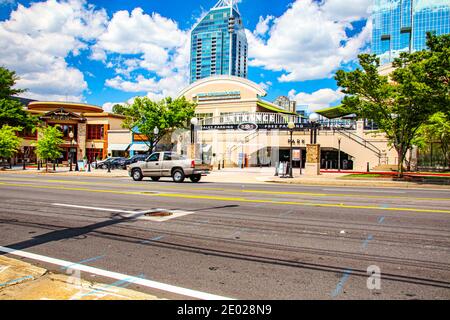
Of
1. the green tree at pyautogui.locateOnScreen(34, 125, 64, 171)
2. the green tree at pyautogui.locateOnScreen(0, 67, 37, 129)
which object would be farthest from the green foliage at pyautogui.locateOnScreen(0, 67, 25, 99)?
the green tree at pyautogui.locateOnScreen(34, 125, 64, 171)

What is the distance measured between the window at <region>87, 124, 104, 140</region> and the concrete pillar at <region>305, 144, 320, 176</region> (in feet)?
139

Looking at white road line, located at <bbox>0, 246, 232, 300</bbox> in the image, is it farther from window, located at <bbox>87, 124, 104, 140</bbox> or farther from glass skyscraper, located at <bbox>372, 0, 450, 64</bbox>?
glass skyscraper, located at <bbox>372, 0, 450, 64</bbox>

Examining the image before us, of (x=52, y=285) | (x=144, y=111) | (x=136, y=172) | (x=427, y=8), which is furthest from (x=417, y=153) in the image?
Result: (x=427, y=8)

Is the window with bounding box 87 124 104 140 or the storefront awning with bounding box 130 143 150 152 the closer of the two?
the storefront awning with bounding box 130 143 150 152

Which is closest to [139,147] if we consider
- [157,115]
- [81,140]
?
[157,115]

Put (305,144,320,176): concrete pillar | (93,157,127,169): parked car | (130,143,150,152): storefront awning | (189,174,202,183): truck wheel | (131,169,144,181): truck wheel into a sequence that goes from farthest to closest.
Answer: (130,143,150,152): storefront awning → (93,157,127,169): parked car → (305,144,320,176): concrete pillar → (131,169,144,181): truck wheel → (189,174,202,183): truck wheel

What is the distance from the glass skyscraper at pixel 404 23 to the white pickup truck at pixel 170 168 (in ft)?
480

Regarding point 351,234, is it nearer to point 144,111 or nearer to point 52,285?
point 52,285

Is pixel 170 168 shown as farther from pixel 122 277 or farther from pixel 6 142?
pixel 6 142

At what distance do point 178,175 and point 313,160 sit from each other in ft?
37.8

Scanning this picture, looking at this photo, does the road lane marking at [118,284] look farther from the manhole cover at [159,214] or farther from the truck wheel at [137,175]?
the truck wheel at [137,175]

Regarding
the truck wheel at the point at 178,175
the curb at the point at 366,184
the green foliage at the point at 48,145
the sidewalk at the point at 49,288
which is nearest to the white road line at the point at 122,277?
the sidewalk at the point at 49,288

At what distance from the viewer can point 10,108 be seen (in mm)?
47188

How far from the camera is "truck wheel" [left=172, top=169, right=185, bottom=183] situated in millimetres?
20859
